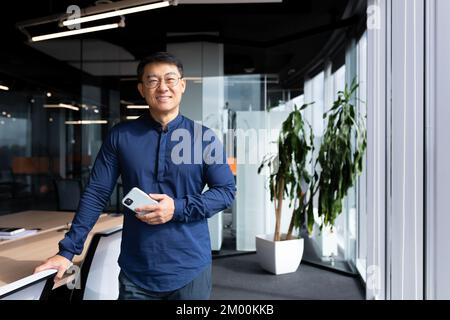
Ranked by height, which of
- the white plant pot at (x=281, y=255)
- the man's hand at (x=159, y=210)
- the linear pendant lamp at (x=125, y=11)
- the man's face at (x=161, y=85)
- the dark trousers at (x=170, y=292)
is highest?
the linear pendant lamp at (x=125, y=11)

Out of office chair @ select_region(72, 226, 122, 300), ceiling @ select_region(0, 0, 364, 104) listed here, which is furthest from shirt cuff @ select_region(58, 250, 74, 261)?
ceiling @ select_region(0, 0, 364, 104)

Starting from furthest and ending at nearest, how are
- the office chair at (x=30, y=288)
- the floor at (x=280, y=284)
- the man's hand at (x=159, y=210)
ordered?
the floor at (x=280, y=284) → the man's hand at (x=159, y=210) → the office chair at (x=30, y=288)

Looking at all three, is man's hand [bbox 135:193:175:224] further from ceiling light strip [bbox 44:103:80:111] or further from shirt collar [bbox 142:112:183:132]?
ceiling light strip [bbox 44:103:80:111]

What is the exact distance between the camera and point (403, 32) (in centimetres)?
162

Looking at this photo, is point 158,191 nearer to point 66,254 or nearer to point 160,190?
point 160,190

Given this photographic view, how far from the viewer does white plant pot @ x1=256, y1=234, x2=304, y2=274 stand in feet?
11.4

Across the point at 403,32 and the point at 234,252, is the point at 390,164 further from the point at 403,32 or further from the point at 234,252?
the point at 234,252

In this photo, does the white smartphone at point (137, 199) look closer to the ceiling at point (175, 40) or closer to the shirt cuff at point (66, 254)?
the shirt cuff at point (66, 254)

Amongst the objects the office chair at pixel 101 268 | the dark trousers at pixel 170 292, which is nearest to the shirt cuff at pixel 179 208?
the dark trousers at pixel 170 292

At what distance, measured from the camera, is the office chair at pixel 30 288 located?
0.87 metres

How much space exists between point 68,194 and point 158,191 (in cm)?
255

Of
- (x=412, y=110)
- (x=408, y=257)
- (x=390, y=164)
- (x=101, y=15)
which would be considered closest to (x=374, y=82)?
(x=390, y=164)

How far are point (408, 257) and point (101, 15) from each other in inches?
90.5

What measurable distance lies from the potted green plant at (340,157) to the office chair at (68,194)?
220 cm
